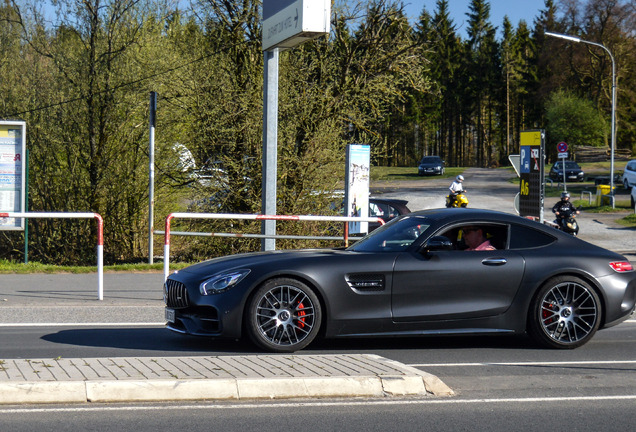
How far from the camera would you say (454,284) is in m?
8.23

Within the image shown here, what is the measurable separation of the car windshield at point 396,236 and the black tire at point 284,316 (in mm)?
945

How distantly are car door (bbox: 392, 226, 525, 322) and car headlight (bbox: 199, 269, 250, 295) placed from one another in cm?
147

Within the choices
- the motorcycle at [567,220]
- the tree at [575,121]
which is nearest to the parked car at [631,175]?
the motorcycle at [567,220]

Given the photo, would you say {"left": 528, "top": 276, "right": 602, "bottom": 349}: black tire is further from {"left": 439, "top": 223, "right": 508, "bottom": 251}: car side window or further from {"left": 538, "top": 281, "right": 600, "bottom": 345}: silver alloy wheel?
{"left": 439, "top": 223, "right": 508, "bottom": 251}: car side window

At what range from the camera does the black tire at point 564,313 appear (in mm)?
8391

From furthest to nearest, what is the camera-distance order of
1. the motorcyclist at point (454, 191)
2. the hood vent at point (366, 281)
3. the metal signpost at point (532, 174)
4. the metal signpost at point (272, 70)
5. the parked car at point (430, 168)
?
the parked car at point (430, 168) → the motorcyclist at point (454, 191) → the metal signpost at point (532, 174) → the metal signpost at point (272, 70) → the hood vent at point (366, 281)

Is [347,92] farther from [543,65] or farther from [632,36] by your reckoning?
[543,65]

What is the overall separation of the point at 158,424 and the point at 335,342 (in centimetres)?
348

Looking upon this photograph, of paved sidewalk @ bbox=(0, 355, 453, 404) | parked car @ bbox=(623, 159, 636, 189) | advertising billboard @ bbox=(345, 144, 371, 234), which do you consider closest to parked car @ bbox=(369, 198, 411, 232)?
advertising billboard @ bbox=(345, 144, 371, 234)

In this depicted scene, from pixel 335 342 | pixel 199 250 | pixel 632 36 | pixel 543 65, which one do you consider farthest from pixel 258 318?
pixel 543 65

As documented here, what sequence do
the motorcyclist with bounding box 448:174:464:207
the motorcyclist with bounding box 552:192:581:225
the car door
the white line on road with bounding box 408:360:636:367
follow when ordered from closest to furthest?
1. the white line on road with bounding box 408:360:636:367
2. the car door
3. the motorcyclist with bounding box 448:174:464:207
4. the motorcyclist with bounding box 552:192:581:225

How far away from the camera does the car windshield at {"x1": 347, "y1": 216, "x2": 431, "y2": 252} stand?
8.41m

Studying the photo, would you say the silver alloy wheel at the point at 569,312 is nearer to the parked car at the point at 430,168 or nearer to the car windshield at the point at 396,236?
the car windshield at the point at 396,236

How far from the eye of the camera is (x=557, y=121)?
72.3 metres
